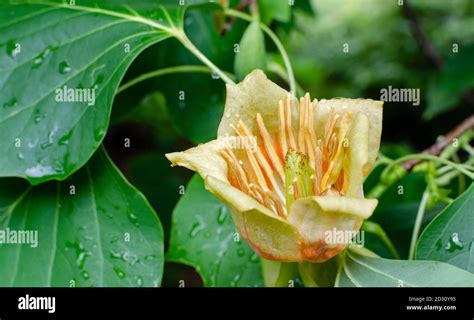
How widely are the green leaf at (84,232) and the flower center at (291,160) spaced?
163 mm

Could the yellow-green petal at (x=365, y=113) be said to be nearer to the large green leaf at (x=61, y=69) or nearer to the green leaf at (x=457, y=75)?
the large green leaf at (x=61, y=69)

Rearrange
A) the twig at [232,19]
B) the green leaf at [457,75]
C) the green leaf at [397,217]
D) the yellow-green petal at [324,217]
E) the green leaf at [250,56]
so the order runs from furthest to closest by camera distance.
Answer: the green leaf at [457,75], the twig at [232,19], the green leaf at [397,217], the green leaf at [250,56], the yellow-green petal at [324,217]

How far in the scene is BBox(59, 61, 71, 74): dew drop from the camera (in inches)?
32.2

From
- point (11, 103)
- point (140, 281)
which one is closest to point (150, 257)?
point (140, 281)

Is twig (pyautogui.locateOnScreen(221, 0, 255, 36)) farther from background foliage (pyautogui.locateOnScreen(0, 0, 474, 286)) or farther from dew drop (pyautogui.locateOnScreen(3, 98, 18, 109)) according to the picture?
dew drop (pyautogui.locateOnScreen(3, 98, 18, 109))

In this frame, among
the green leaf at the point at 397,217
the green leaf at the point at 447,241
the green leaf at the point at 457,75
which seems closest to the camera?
the green leaf at the point at 447,241

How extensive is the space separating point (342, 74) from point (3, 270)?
86.1 inches

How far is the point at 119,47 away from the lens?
2.70 feet

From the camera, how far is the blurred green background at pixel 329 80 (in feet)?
3.45

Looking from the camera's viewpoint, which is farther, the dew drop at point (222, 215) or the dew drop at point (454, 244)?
the dew drop at point (222, 215)

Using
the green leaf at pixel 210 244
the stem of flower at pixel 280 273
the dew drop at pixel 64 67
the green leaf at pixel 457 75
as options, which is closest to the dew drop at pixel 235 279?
the green leaf at pixel 210 244

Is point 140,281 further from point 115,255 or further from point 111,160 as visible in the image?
point 111,160

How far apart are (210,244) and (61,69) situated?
30 cm

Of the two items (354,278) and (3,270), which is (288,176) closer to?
(354,278)
